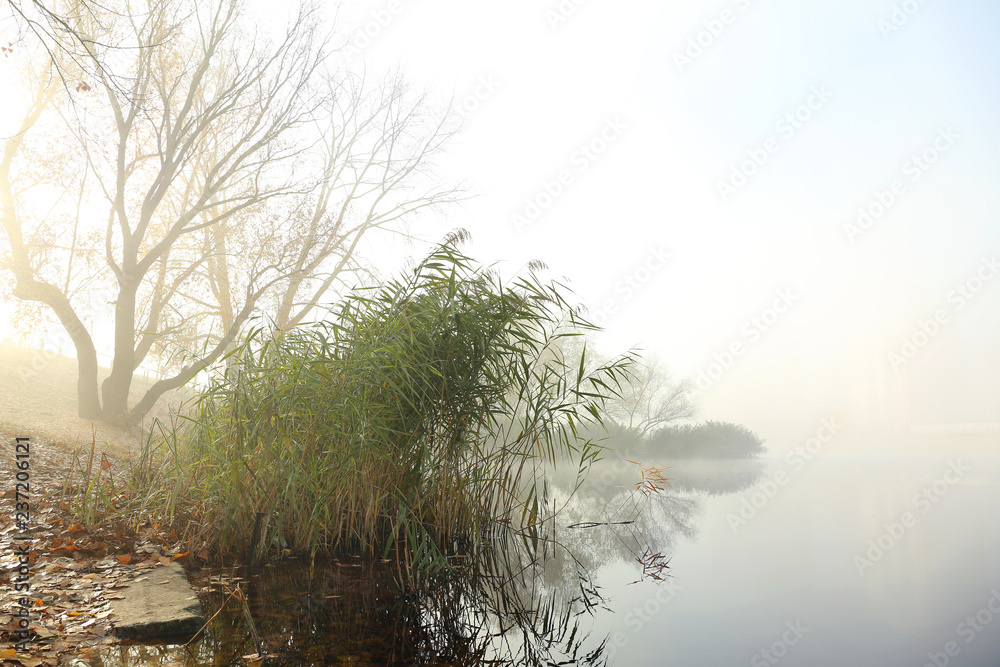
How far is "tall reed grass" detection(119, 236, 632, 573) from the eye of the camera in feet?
11.7

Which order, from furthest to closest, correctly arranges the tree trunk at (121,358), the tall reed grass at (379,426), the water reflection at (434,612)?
the tree trunk at (121,358)
the tall reed grass at (379,426)
the water reflection at (434,612)

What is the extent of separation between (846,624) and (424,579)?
2304mm

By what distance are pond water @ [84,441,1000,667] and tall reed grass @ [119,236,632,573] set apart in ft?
1.14

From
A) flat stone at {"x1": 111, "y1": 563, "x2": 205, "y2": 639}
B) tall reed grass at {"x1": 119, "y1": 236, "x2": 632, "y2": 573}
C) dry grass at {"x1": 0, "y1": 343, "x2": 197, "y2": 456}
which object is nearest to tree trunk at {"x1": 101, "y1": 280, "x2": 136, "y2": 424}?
dry grass at {"x1": 0, "y1": 343, "x2": 197, "y2": 456}

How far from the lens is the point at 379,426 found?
3574 mm

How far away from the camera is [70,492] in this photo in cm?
477

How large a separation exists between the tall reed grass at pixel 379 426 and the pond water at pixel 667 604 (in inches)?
13.6

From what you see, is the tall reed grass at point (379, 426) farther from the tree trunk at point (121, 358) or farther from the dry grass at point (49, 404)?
the tree trunk at point (121, 358)

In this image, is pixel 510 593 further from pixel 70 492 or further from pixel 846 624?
pixel 70 492

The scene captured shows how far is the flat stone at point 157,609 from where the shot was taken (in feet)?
7.63

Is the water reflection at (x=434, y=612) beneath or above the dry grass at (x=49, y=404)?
beneath

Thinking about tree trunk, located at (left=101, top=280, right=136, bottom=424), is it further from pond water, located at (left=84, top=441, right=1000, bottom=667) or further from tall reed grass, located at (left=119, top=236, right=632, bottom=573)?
pond water, located at (left=84, top=441, right=1000, bottom=667)

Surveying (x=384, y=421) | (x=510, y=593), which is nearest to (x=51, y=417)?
(x=384, y=421)

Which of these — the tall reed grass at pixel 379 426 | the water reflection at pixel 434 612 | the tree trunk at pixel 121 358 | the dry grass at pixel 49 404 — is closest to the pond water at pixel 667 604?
the water reflection at pixel 434 612
